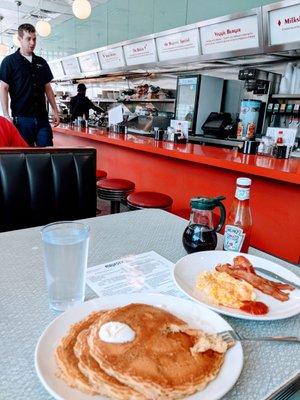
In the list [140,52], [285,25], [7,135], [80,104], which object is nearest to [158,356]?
[7,135]

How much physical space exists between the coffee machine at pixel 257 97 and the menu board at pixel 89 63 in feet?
13.2

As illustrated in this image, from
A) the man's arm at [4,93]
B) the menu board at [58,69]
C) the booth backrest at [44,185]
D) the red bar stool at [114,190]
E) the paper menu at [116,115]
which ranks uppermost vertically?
the menu board at [58,69]

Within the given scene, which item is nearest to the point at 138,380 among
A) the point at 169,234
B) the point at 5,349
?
the point at 5,349

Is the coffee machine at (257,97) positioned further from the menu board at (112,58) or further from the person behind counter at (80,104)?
the person behind counter at (80,104)

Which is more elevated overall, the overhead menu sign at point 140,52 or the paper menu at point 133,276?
the overhead menu sign at point 140,52

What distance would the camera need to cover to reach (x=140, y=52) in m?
5.74

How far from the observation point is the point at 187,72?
6043 millimetres

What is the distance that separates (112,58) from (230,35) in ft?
10.5

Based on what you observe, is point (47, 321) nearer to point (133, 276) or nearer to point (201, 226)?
point (133, 276)

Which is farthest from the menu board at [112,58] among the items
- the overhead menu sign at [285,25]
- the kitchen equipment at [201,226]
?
the kitchen equipment at [201,226]

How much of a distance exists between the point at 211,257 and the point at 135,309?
1.31 feet

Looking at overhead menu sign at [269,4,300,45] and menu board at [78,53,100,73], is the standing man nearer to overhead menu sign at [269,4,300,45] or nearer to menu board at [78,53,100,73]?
overhead menu sign at [269,4,300,45]

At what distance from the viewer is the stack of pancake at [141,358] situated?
49 centimetres

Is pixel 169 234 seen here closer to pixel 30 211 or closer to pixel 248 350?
pixel 248 350
